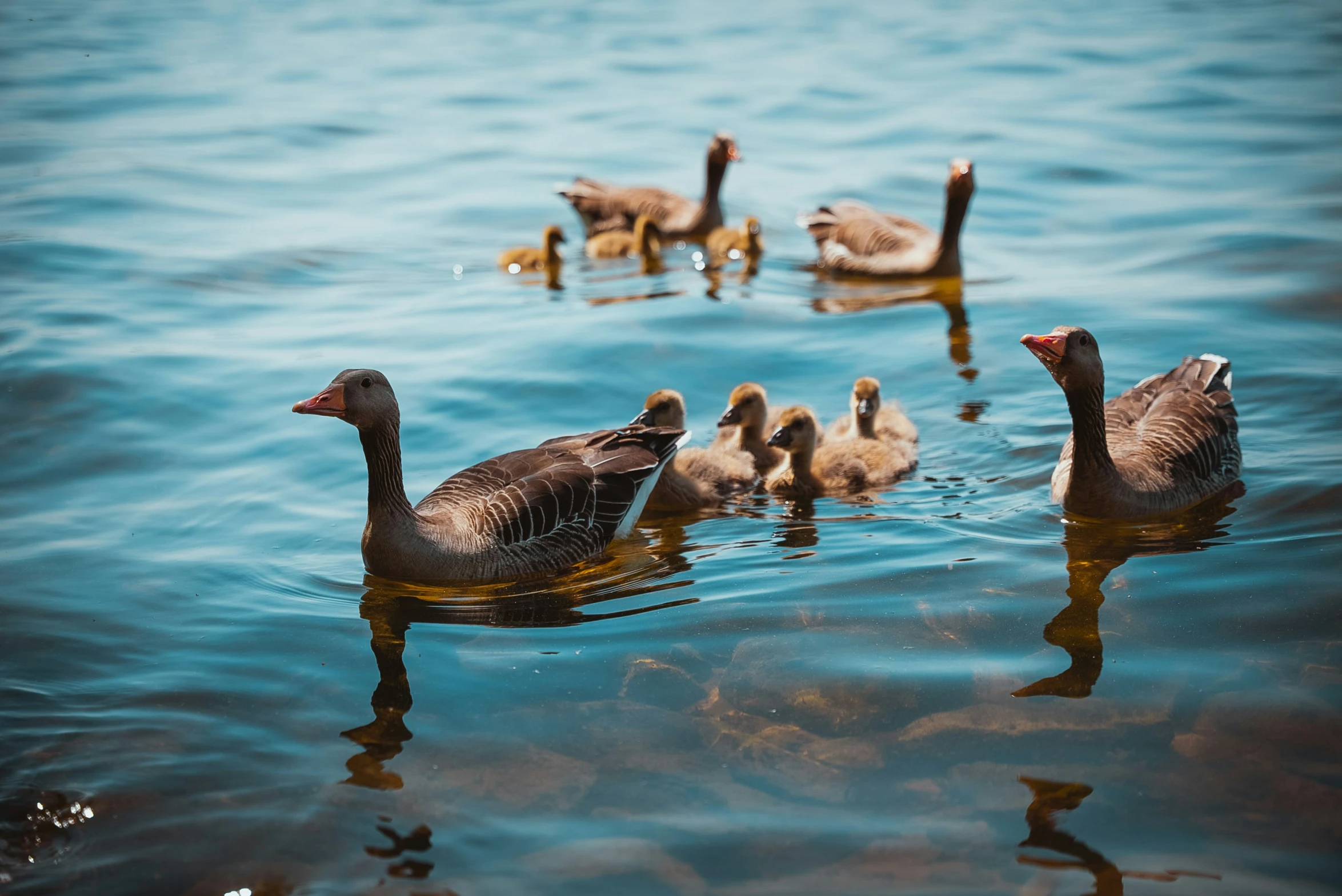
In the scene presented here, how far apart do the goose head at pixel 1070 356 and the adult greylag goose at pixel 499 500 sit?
8.07ft

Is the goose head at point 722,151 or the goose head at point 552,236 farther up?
the goose head at point 722,151

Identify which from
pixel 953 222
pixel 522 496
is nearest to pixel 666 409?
pixel 522 496

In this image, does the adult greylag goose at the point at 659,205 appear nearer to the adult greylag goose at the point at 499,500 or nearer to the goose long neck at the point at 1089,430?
the adult greylag goose at the point at 499,500

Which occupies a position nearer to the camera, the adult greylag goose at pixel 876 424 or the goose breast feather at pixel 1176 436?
the goose breast feather at pixel 1176 436

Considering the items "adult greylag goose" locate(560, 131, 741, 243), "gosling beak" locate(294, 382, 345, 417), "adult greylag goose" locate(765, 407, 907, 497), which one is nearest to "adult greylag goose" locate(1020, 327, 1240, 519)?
"adult greylag goose" locate(765, 407, 907, 497)

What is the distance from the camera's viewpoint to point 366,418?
7.37 m

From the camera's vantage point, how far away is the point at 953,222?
14.5m

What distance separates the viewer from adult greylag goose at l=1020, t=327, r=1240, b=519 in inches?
313

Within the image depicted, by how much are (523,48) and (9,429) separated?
23474mm

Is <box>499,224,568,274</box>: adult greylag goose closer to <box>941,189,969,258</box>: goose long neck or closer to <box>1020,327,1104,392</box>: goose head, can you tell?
<box>941,189,969,258</box>: goose long neck

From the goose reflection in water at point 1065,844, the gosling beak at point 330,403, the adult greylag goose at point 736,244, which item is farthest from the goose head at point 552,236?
the goose reflection in water at point 1065,844

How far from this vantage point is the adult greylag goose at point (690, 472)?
9.10m

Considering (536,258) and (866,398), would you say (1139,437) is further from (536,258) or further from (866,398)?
(536,258)

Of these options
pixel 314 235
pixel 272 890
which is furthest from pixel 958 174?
pixel 272 890
